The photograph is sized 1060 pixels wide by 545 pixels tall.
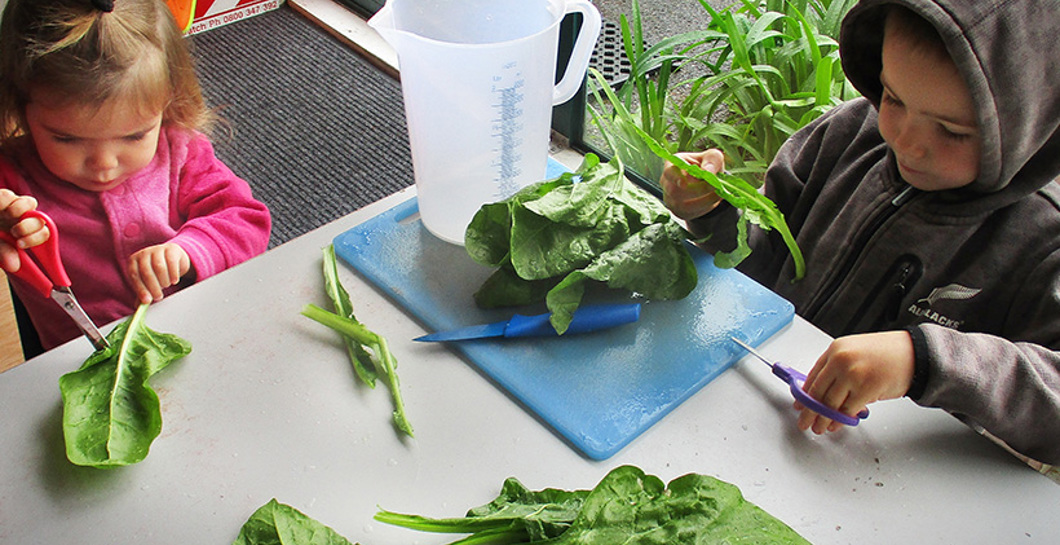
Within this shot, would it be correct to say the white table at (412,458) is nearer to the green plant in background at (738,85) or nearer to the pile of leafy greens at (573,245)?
the pile of leafy greens at (573,245)

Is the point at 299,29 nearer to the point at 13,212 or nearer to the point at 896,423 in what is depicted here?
the point at 13,212

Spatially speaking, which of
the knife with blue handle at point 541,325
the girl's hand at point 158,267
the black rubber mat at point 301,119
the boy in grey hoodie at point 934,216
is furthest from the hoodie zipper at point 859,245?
the black rubber mat at point 301,119

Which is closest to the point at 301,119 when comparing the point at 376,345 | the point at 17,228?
the point at 17,228

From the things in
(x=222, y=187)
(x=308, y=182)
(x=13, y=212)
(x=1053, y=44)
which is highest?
(x=1053, y=44)

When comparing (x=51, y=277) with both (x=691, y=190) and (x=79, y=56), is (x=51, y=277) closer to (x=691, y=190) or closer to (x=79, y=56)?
(x=79, y=56)

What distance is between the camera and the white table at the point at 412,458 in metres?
0.65

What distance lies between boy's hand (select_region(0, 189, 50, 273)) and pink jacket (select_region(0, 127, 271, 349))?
0.71 ft

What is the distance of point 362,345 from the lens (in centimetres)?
81

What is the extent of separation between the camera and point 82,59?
940 millimetres

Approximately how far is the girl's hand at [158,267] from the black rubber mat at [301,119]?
30.1 inches

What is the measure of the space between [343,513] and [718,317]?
423 mm

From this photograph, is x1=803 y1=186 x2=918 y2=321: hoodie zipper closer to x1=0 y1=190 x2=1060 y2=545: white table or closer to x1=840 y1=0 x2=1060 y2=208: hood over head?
x1=840 y1=0 x2=1060 y2=208: hood over head

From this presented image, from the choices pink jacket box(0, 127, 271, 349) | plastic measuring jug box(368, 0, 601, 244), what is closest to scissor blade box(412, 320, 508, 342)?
plastic measuring jug box(368, 0, 601, 244)

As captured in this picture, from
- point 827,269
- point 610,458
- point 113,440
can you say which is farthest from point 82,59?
point 827,269
